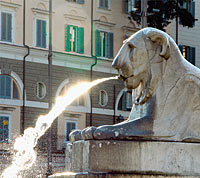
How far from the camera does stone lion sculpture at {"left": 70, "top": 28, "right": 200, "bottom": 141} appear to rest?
7.82 m

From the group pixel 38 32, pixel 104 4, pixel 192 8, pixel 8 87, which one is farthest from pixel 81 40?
pixel 192 8

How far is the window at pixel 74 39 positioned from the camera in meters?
50.1

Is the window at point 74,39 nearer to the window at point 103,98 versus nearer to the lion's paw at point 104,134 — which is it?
the window at point 103,98

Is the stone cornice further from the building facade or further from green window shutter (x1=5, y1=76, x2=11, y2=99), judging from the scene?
green window shutter (x1=5, y1=76, x2=11, y2=99)

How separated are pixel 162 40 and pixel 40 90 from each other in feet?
132

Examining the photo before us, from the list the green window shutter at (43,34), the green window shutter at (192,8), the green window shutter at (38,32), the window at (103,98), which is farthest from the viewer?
the green window shutter at (192,8)

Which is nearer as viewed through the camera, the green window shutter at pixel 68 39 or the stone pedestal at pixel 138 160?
the stone pedestal at pixel 138 160

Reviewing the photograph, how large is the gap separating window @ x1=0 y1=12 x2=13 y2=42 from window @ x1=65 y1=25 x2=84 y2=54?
4138mm

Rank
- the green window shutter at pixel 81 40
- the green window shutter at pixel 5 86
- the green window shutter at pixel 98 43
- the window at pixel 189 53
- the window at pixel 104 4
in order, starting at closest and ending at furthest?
the green window shutter at pixel 5 86 → the green window shutter at pixel 81 40 → the green window shutter at pixel 98 43 → the window at pixel 104 4 → the window at pixel 189 53

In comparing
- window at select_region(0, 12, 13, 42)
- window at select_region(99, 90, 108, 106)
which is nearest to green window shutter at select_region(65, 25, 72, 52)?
window at select_region(99, 90, 108, 106)

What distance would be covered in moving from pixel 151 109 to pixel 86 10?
143 ft

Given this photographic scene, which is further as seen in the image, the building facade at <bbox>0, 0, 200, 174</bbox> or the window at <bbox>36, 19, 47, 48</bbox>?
the window at <bbox>36, 19, 47, 48</bbox>

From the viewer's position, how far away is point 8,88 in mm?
46000

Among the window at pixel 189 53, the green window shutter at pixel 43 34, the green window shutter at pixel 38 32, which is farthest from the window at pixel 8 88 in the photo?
the window at pixel 189 53
